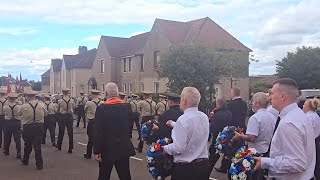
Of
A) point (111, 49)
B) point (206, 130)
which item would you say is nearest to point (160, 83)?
point (111, 49)

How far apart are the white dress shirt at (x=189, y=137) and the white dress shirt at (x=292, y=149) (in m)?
1.22

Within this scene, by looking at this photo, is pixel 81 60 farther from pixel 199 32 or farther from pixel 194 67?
pixel 194 67

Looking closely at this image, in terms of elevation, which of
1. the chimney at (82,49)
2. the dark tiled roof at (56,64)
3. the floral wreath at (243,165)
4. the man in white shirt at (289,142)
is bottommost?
the floral wreath at (243,165)

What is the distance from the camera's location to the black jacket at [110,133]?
22.8 feet

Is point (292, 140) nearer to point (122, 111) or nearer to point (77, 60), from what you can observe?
point (122, 111)

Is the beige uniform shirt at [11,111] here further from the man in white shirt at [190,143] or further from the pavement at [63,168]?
the man in white shirt at [190,143]

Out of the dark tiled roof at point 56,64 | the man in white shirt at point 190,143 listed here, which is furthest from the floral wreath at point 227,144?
the dark tiled roof at point 56,64

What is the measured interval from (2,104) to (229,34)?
30.9 meters

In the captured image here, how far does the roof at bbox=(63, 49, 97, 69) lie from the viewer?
5975 centimetres

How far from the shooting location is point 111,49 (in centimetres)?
4944

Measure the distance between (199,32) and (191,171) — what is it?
34.5 metres

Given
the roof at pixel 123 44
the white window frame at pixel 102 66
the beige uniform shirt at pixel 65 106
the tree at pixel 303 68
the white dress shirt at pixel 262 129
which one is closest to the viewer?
the white dress shirt at pixel 262 129

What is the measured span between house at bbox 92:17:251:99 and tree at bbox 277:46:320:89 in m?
5.18

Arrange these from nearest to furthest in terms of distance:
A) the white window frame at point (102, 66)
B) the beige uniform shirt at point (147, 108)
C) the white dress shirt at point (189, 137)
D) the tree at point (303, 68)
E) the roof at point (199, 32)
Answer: the white dress shirt at point (189, 137)
the beige uniform shirt at point (147, 108)
the roof at point (199, 32)
the tree at point (303, 68)
the white window frame at point (102, 66)
